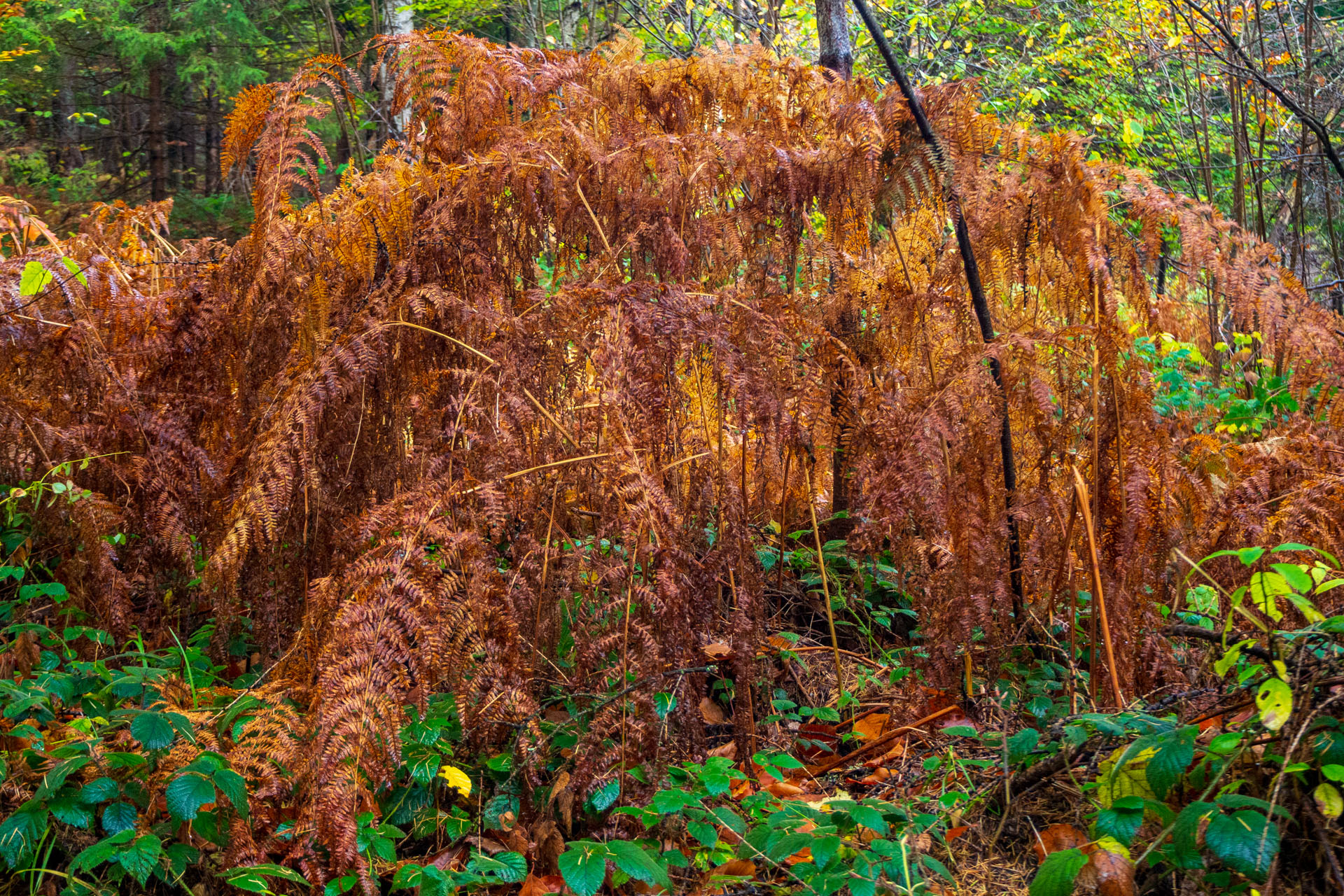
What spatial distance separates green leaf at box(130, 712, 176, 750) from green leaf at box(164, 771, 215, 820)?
11 cm

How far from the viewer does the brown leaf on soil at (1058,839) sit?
1839 mm

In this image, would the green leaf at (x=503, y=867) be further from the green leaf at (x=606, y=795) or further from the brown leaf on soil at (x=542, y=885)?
the green leaf at (x=606, y=795)

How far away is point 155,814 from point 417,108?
7.10 ft

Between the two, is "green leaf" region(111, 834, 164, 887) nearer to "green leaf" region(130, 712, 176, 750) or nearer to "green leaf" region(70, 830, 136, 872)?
"green leaf" region(70, 830, 136, 872)

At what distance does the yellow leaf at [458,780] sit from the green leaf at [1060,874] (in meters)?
1.14

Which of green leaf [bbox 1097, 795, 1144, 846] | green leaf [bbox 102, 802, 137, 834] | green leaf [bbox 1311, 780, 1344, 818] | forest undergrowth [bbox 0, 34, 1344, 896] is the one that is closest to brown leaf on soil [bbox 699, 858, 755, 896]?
forest undergrowth [bbox 0, 34, 1344, 896]

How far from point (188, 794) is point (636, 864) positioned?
0.87 meters

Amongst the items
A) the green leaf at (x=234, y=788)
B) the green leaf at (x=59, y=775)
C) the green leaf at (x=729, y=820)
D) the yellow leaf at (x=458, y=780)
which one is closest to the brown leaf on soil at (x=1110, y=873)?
the green leaf at (x=729, y=820)

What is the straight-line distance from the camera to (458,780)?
1.95 m

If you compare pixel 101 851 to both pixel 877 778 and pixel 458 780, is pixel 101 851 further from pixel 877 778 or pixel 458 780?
pixel 877 778

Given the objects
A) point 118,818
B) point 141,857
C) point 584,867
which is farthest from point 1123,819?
point 118,818

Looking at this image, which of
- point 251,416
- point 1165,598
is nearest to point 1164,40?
point 1165,598

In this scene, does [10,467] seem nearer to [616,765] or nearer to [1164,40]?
[616,765]

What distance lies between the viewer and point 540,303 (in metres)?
2.36
